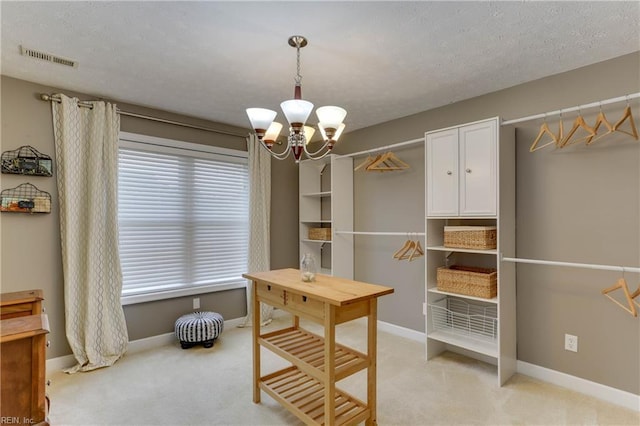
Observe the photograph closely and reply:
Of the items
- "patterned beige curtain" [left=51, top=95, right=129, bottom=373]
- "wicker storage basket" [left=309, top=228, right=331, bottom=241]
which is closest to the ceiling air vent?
"patterned beige curtain" [left=51, top=95, right=129, bottom=373]

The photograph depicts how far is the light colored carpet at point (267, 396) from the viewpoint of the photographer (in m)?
2.22

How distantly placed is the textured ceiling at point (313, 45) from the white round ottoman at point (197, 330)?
2266mm

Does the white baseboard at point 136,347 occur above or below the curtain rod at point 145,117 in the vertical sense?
below

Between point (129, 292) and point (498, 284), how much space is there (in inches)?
137

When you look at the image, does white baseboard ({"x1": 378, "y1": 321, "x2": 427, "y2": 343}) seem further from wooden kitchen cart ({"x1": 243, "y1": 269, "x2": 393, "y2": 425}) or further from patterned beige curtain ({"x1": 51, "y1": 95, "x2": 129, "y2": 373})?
patterned beige curtain ({"x1": 51, "y1": 95, "x2": 129, "y2": 373})

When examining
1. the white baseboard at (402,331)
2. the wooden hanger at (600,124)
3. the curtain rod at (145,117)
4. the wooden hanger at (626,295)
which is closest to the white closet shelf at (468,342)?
the white baseboard at (402,331)

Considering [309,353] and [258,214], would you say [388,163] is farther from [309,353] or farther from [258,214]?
[309,353]

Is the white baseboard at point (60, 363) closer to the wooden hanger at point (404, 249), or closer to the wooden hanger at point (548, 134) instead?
the wooden hanger at point (404, 249)

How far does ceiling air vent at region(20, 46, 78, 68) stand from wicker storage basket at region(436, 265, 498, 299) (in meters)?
3.48

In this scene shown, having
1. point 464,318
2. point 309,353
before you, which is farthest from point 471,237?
point 309,353

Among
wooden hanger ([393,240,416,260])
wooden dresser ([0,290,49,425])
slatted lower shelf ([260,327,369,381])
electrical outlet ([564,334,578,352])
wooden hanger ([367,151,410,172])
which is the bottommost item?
electrical outlet ([564,334,578,352])

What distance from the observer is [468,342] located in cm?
289

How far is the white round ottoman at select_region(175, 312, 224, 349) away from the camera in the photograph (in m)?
3.33

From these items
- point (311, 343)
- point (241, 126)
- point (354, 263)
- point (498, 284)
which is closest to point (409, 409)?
point (311, 343)
